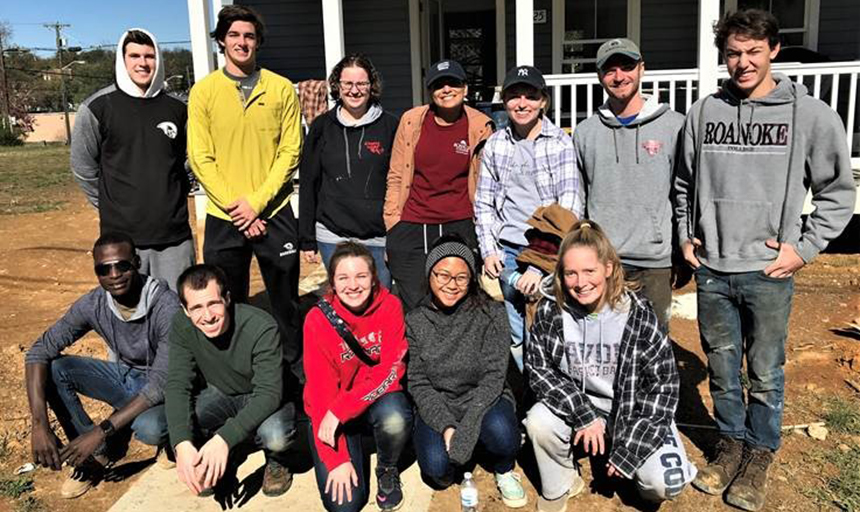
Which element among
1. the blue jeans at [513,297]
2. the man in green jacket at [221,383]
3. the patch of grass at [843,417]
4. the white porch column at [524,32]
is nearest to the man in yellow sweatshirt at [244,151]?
the man in green jacket at [221,383]

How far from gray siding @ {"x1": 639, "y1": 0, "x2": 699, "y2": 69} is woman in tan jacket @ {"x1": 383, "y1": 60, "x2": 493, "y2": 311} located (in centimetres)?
742

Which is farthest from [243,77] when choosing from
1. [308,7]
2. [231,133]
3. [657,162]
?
[308,7]

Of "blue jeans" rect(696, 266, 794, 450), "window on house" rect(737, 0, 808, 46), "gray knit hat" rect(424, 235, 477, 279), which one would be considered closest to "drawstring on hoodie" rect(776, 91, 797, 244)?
"blue jeans" rect(696, 266, 794, 450)

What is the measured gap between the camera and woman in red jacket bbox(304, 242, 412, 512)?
300cm

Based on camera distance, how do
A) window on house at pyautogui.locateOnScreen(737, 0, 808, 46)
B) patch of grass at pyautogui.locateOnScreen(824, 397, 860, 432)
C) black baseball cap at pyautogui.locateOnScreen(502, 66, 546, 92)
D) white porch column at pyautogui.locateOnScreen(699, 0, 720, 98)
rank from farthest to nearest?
window on house at pyautogui.locateOnScreen(737, 0, 808, 46), white porch column at pyautogui.locateOnScreen(699, 0, 720, 98), patch of grass at pyautogui.locateOnScreen(824, 397, 860, 432), black baseball cap at pyautogui.locateOnScreen(502, 66, 546, 92)

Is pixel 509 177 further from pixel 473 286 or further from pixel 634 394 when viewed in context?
pixel 634 394

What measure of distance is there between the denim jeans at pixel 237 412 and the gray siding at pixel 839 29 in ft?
31.5

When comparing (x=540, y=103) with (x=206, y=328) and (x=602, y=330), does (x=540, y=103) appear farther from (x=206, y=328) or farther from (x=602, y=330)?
(x=206, y=328)

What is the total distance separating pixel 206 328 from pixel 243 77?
4.62 feet

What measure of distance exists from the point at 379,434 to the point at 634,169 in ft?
5.36

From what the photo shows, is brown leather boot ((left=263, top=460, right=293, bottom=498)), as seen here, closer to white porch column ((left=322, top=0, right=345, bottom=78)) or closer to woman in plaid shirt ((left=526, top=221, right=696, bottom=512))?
woman in plaid shirt ((left=526, top=221, right=696, bottom=512))

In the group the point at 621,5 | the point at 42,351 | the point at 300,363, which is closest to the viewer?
the point at 42,351

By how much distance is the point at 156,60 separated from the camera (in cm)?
362

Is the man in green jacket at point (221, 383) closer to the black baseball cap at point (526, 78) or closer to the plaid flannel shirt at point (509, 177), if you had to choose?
the plaid flannel shirt at point (509, 177)
